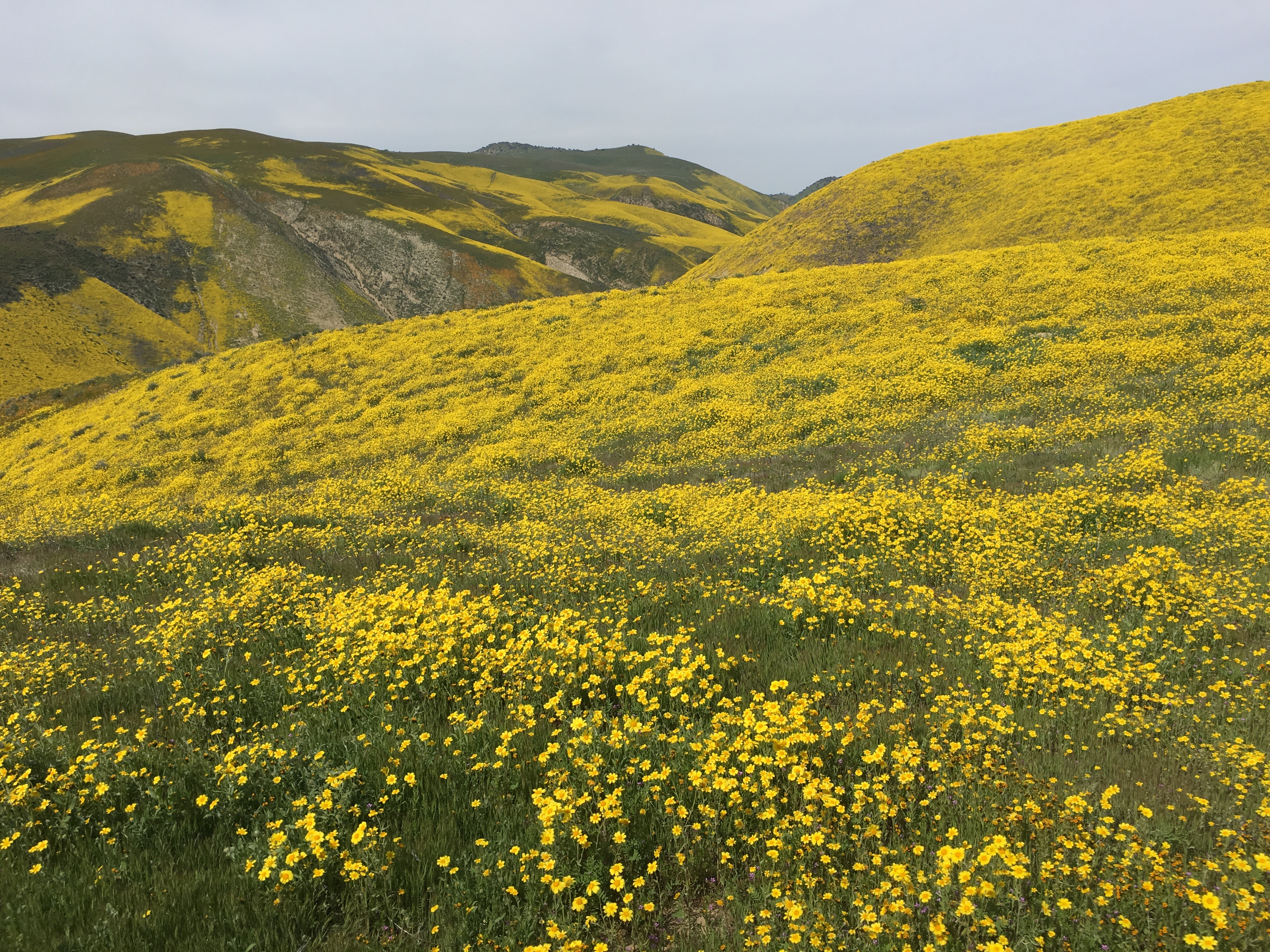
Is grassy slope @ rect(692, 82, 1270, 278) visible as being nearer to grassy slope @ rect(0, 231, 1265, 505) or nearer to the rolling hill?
grassy slope @ rect(0, 231, 1265, 505)

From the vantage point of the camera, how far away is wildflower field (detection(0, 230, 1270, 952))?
3.60 meters

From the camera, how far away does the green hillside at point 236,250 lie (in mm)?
65938

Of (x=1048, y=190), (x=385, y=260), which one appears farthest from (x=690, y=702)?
(x=385, y=260)

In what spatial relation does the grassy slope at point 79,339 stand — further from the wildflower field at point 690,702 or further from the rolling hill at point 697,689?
the wildflower field at point 690,702

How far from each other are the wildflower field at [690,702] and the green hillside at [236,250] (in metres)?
63.1

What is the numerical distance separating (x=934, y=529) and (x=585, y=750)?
7.84 m

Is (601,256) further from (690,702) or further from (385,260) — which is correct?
(690,702)

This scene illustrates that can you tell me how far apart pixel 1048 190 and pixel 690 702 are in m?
58.2

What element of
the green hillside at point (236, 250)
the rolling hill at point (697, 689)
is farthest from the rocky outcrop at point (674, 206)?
the rolling hill at point (697, 689)

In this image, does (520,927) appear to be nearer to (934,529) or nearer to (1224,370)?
(934,529)

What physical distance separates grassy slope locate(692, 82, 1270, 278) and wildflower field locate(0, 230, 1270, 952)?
30.5m

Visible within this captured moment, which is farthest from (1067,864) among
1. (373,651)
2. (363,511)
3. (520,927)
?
(363,511)

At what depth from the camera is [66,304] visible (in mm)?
65375

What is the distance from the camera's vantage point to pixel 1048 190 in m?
47.3
